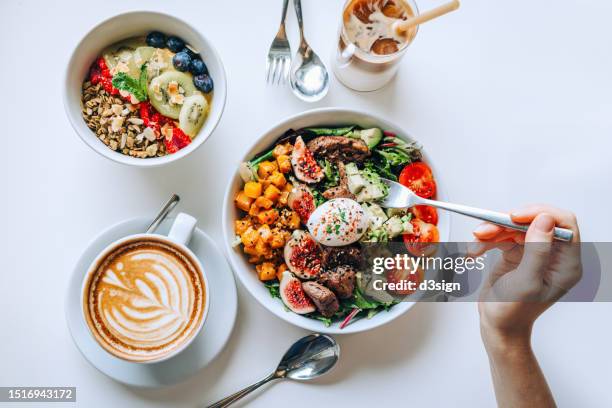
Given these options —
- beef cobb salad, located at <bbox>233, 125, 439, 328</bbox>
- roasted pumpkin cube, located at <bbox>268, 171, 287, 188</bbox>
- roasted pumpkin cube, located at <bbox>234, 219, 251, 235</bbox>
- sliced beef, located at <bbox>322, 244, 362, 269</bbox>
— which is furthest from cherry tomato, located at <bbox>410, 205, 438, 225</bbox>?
roasted pumpkin cube, located at <bbox>234, 219, 251, 235</bbox>

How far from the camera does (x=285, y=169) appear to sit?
1.75 metres

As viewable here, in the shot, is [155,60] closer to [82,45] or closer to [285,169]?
[82,45]

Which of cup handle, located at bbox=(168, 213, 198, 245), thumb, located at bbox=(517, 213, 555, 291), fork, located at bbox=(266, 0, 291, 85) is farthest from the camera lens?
fork, located at bbox=(266, 0, 291, 85)

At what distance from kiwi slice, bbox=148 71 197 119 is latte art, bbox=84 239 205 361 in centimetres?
42

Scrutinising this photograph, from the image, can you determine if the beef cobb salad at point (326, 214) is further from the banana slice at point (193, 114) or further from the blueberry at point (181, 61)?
the blueberry at point (181, 61)

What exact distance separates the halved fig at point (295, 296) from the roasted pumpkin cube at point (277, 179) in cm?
28

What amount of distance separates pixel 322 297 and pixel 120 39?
3.43 ft

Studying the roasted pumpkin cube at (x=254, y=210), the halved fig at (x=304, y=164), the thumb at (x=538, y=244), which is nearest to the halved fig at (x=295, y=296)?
the roasted pumpkin cube at (x=254, y=210)

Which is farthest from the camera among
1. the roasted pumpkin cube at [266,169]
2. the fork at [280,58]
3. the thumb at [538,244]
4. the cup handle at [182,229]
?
the fork at [280,58]

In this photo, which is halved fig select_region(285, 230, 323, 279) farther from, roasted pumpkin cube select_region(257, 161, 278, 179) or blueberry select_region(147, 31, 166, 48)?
blueberry select_region(147, 31, 166, 48)

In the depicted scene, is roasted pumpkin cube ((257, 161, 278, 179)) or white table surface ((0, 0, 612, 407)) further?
white table surface ((0, 0, 612, 407))

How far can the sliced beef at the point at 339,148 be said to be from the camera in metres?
1.74

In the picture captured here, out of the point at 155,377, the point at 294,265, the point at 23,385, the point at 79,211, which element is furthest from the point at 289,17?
the point at 23,385

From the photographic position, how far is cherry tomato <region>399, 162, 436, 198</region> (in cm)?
176
